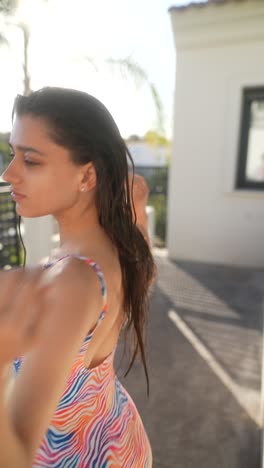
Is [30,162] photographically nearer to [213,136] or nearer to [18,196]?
[18,196]

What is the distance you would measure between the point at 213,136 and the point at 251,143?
1.95 ft

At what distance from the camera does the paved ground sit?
5.91 ft

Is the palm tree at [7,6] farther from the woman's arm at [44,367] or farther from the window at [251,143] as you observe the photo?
the woman's arm at [44,367]

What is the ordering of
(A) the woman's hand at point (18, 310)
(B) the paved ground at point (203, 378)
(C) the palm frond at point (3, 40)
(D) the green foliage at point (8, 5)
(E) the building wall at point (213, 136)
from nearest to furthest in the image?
(A) the woman's hand at point (18, 310) → (B) the paved ground at point (203, 378) → (D) the green foliage at point (8, 5) → (C) the palm frond at point (3, 40) → (E) the building wall at point (213, 136)

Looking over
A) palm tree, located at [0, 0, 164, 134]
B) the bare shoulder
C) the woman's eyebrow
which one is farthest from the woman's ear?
palm tree, located at [0, 0, 164, 134]

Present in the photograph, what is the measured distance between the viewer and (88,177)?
778mm

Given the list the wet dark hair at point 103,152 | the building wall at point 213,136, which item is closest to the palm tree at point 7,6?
the building wall at point 213,136

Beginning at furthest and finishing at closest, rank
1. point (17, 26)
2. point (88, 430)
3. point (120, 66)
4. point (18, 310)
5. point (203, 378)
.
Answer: point (120, 66)
point (17, 26)
point (203, 378)
point (88, 430)
point (18, 310)

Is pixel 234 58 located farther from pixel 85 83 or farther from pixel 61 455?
pixel 61 455

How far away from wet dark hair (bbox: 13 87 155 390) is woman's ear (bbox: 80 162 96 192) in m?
0.01

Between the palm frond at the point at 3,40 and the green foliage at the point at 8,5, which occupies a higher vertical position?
the green foliage at the point at 8,5

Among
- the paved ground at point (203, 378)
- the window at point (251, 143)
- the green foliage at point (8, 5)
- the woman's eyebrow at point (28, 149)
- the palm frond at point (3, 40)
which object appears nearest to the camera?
the woman's eyebrow at point (28, 149)

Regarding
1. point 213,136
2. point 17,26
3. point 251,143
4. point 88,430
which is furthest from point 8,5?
point 88,430

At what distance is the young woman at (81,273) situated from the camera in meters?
0.48
